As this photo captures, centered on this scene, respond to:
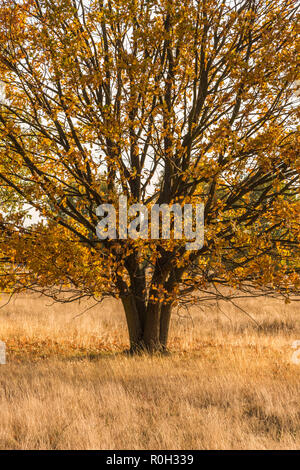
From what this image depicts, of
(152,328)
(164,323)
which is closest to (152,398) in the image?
(152,328)

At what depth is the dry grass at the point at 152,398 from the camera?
4.98 metres

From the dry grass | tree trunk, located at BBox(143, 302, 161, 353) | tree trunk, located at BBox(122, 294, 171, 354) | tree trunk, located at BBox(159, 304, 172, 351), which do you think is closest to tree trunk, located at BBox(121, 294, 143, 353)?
tree trunk, located at BBox(122, 294, 171, 354)

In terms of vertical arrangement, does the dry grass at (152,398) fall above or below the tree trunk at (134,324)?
below

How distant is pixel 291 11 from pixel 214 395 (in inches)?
268

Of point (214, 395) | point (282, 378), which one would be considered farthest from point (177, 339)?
point (214, 395)

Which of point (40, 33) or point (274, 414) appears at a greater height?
point (40, 33)

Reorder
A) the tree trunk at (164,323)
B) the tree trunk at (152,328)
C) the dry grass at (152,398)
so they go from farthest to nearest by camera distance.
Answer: the tree trunk at (164,323) < the tree trunk at (152,328) < the dry grass at (152,398)

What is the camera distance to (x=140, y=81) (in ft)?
23.4

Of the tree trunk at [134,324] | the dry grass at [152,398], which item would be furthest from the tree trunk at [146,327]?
the dry grass at [152,398]

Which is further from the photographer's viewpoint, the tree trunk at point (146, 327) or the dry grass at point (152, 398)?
the tree trunk at point (146, 327)

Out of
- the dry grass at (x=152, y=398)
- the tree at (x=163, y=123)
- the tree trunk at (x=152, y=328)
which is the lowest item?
the dry grass at (x=152, y=398)

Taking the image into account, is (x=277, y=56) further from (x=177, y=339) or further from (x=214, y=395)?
(x=177, y=339)

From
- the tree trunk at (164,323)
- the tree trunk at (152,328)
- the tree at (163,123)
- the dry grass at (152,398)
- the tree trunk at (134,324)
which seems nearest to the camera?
the dry grass at (152,398)

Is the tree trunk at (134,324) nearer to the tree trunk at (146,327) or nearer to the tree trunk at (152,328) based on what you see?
the tree trunk at (146,327)
